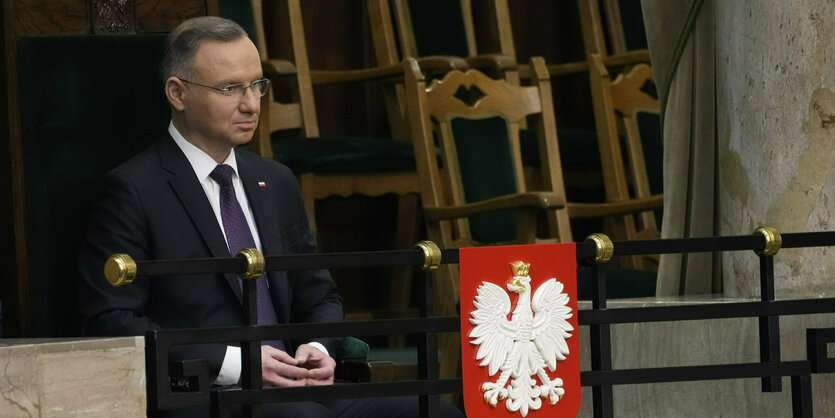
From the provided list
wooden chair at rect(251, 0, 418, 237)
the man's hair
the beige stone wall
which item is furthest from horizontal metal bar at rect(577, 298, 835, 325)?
wooden chair at rect(251, 0, 418, 237)

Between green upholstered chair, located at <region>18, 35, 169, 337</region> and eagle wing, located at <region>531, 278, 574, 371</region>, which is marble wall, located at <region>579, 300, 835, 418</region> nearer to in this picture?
eagle wing, located at <region>531, 278, 574, 371</region>

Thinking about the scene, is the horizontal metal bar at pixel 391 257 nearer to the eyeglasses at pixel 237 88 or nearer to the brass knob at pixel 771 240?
the brass knob at pixel 771 240

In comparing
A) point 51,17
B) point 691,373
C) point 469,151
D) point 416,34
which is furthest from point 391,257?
point 416,34

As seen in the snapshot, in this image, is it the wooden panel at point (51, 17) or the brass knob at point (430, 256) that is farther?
the wooden panel at point (51, 17)

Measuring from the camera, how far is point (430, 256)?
7.27 ft

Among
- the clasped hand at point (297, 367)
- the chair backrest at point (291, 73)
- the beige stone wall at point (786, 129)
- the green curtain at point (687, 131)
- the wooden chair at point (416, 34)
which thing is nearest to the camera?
the clasped hand at point (297, 367)

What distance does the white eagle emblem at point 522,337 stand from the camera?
7.50 feet

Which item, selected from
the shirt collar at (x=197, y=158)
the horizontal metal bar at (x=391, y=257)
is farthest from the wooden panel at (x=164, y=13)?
the horizontal metal bar at (x=391, y=257)

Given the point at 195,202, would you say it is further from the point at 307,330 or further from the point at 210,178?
the point at 307,330

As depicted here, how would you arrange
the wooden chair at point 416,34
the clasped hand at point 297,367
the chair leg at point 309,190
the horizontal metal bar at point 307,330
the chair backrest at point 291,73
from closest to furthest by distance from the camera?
the horizontal metal bar at point 307,330, the clasped hand at point 297,367, the chair leg at point 309,190, the chair backrest at point 291,73, the wooden chair at point 416,34

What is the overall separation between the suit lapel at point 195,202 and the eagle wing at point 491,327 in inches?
19.3

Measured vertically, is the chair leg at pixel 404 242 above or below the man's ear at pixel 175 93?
below

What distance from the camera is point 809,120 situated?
9.27ft

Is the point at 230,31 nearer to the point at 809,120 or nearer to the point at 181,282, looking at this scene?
the point at 181,282
